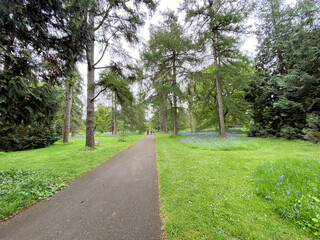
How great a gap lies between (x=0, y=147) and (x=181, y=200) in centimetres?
1391

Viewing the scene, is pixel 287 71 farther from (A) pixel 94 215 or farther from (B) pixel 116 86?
(A) pixel 94 215

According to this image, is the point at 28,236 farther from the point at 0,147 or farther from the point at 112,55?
the point at 0,147

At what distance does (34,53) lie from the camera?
11.6 feet

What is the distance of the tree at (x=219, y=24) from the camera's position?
902 centimetres

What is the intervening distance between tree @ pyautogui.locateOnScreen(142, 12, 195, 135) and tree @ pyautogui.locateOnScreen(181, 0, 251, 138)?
1.94 meters

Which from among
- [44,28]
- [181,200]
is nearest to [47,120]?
[44,28]

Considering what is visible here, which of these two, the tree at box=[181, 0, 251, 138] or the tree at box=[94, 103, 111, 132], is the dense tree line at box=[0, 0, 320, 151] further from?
the tree at box=[94, 103, 111, 132]

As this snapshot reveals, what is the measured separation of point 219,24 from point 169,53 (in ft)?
18.3

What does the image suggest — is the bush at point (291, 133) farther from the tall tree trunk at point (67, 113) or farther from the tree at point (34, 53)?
the tall tree trunk at point (67, 113)

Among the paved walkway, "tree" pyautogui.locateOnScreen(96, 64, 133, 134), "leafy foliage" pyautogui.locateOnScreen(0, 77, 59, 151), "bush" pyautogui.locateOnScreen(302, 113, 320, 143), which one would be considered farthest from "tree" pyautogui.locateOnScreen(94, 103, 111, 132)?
"bush" pyautogui.locateOnScreen(302, 113, 320, 143)

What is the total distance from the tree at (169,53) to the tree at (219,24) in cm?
194

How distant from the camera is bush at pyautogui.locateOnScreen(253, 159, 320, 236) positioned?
1.62 metres

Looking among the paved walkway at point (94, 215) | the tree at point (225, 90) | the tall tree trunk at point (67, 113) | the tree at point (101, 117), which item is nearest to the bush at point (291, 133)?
the tree at point (225, 90)

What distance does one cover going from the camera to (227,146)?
7145 mm
